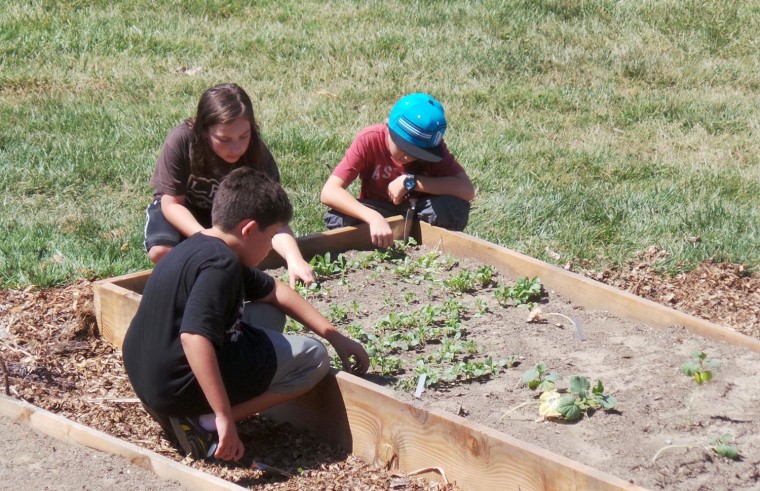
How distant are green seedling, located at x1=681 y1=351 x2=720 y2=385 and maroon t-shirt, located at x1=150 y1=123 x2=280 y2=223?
1958 millimetres

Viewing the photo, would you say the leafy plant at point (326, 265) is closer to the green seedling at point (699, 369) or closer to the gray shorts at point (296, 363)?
the gray shorts at point (296, 363)

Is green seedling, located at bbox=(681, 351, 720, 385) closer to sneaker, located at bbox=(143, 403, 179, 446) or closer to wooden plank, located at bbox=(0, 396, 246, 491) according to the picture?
wooden plank, located at bbox=(0, 396, 246, 491)

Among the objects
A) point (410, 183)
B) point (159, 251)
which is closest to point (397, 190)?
point (410, 183)

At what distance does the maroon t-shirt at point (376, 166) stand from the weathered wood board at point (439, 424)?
0.83 m

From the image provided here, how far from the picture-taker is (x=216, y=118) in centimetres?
451

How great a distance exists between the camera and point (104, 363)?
4434 millimetres

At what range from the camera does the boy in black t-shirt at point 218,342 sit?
3.44m

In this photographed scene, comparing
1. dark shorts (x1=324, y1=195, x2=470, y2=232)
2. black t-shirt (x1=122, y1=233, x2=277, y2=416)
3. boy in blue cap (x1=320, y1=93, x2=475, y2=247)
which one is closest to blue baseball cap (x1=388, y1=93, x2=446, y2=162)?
boy in blue cap (x1=320, y1=93, x2=475, y2=247)

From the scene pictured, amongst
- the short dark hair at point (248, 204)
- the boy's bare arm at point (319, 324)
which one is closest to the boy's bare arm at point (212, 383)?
the short dark hair at point (248, 204)

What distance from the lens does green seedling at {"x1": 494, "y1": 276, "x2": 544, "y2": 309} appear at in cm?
489

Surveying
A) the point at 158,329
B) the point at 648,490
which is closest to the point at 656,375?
the point at 648,490

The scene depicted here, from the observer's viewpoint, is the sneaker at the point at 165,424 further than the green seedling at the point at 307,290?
No

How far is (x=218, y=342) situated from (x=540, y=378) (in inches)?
50.4

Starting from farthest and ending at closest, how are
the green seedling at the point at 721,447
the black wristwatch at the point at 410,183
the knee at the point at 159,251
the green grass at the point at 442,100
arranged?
the green grass at the point at 442,100, the black wristwatch at the point at 410,183, the knee at the point at 159,251, the green seedling at the point at 721,447
